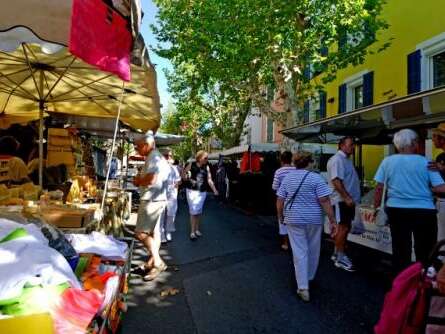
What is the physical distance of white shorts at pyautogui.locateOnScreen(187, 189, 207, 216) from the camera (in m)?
8.61

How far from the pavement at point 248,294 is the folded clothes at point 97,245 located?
0.82 m

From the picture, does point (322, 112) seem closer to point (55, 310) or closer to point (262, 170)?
point (262, 170)

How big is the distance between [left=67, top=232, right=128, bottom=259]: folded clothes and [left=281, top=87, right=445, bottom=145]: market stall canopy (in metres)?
3.74

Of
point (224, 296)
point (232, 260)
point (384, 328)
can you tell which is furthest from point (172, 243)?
point (384, 328)

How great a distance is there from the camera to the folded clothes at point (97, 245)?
3.44 m

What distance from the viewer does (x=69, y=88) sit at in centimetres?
646

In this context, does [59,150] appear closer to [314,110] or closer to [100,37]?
[100,37]

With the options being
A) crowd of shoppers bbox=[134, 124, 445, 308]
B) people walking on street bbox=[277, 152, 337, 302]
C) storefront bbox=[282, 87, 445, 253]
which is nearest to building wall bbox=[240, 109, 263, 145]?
storefront bbox=[282, 87, 445, 253]

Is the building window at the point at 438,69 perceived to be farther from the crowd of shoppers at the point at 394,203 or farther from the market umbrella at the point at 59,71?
the market umbrella at the point at 59,71

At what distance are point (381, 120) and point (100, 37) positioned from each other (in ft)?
17.3

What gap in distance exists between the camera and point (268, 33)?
11539 mm

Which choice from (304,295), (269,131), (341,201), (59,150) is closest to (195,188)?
(59,150)

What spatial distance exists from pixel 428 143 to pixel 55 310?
10.1 m

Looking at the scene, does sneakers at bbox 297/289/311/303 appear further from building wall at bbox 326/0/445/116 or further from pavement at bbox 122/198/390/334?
building wall at bbox 326/0/445/116
